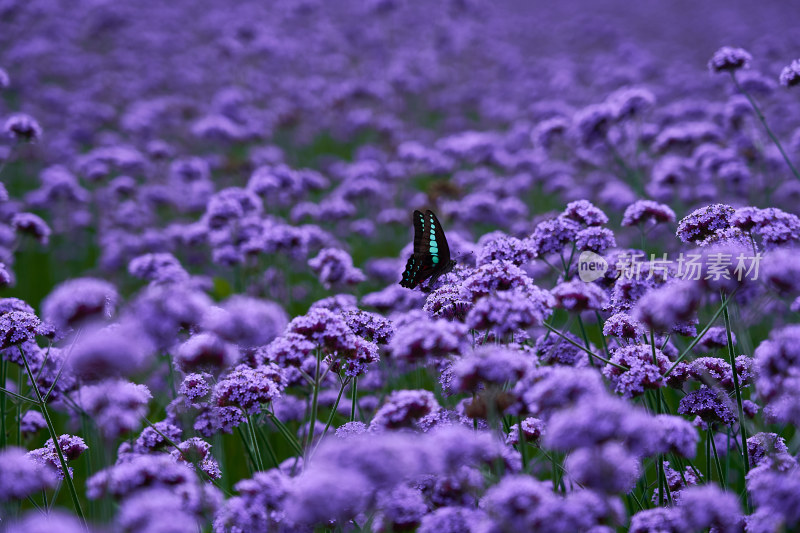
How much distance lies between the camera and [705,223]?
4.11 metres

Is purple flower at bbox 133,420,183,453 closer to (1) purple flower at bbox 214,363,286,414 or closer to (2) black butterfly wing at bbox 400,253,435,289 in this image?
(1) purple flower at bbox 214,363,286,414

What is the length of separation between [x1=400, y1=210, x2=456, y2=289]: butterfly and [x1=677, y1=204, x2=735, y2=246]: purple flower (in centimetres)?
194

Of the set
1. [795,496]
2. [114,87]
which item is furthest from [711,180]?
[114,87]

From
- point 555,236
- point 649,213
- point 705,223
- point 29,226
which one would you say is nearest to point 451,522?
point 555,236

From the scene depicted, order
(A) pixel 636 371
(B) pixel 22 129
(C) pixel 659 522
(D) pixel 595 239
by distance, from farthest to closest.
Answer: (B) pixel 22 129 → (D) pixel 595 239 → (A) pixel 636 371 → (C) pixel 659 522

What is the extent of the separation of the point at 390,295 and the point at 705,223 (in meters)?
2.73

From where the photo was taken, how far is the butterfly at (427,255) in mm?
5598

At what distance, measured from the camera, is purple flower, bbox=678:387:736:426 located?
11.6ft

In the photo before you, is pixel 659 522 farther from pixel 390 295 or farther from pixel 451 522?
pixel 390 295

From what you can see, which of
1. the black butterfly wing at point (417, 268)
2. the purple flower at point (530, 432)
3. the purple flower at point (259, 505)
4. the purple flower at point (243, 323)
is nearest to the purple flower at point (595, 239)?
the purple flower at point (530, 432)

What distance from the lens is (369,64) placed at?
65.8ft

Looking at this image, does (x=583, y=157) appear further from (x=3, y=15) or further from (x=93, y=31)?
(x=93, y=31)

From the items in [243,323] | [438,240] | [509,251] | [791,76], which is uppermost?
[791,76]

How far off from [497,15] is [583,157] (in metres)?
20.5
